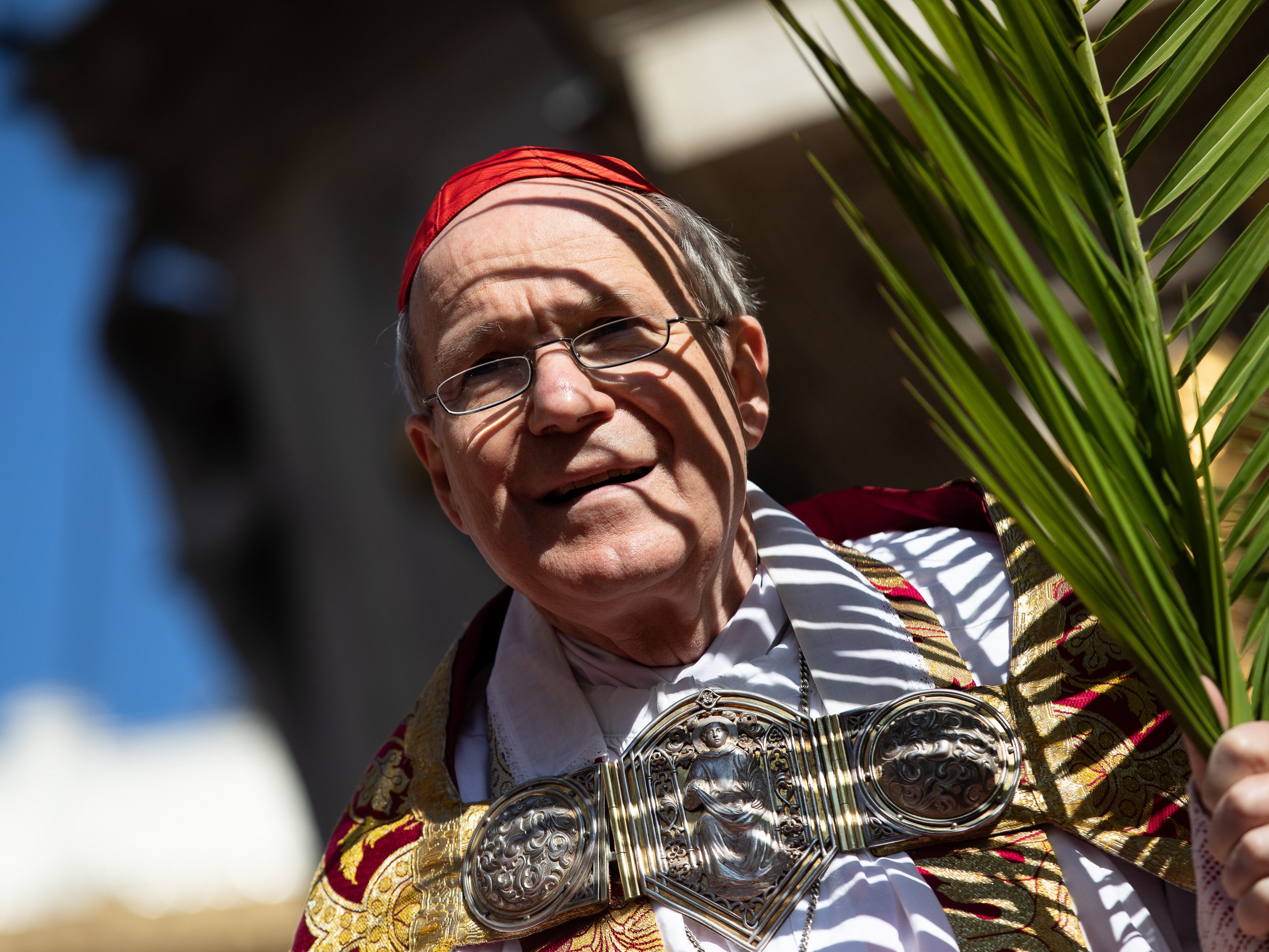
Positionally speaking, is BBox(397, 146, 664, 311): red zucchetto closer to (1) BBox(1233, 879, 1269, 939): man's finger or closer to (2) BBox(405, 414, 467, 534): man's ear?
(2) BBox(405, 414, 467, 534): man's ear

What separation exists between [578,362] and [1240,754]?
0.94m

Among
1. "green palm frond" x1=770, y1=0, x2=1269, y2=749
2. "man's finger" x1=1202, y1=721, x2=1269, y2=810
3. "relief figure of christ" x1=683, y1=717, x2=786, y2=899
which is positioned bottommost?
"man's finger" x1=1202, y1=721, x2=1269, y2=810

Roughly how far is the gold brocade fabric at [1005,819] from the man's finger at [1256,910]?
1.29ft

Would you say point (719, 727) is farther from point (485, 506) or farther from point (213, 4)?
point (213, 4)

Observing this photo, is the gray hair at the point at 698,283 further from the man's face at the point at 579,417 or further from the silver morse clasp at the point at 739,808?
the silver morse clasp at the point at 739,808

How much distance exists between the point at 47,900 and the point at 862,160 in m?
10.2

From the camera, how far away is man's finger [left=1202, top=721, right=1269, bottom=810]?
0.94 m

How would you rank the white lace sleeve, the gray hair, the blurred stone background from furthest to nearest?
the blurred stone background → the gray hair → the white lace sleeve

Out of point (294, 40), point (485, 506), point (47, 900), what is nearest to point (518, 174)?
point (485, 506)

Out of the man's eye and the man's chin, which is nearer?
the man's chin

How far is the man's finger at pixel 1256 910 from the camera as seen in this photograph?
95 centimetres

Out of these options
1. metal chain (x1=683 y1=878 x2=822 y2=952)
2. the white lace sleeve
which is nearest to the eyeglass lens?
metal chain (x1=683 y1=878 x2=822 y2=952)

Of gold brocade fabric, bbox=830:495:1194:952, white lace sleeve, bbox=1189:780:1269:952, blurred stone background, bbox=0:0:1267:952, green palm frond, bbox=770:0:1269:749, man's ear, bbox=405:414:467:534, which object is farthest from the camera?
blurred stone background, bbox=0:0:1267:952

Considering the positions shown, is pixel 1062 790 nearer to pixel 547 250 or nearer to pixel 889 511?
pixel 889 511
